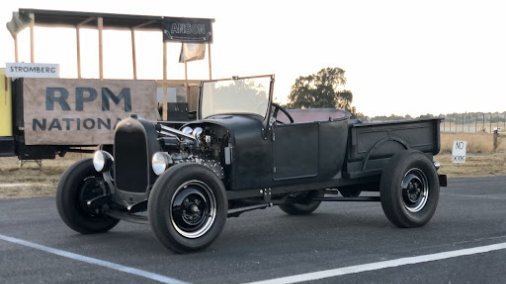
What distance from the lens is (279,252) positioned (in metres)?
6.24

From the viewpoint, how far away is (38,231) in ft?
25.2

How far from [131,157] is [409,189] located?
3.50m

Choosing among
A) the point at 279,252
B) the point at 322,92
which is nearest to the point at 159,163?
the point at 279,252

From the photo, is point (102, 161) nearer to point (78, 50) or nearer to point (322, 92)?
point (78, 50)

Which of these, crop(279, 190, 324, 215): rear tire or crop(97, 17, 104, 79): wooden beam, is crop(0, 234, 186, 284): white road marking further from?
crop(97, 17, 104, 79): wooden beam

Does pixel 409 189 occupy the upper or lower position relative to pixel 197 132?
lower

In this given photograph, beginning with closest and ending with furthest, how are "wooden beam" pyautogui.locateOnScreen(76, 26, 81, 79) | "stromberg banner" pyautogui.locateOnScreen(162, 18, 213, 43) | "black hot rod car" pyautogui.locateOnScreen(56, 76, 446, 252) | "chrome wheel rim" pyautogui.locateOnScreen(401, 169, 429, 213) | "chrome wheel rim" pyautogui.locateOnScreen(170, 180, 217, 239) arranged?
"chrome wheel rim" pyautogui.locateOnScreen(170, 180, 217, 239) → "black hot rod car" pyautogui.locateOnScreen(56, 76, 446, 252) → "chrome wheel rim" pyautogui.locateOnScreen(401, 169, 429, 213) → "wooden beam" pyautogui.locateOnScreen(76, 26, 81, 79) → "stromberg banner" pyautogui.locateOnScreen(162, 18, 213, 43)

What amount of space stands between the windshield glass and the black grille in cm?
143

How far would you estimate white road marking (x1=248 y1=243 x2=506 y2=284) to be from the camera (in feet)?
16.7

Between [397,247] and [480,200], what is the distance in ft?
15.8

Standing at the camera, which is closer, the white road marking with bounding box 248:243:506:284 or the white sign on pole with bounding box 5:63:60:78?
the white road marking with bounding box 248:243:506:284

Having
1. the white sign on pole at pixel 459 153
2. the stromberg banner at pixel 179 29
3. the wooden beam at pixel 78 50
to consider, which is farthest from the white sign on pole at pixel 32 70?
the white sign on pole at pixel 459 153

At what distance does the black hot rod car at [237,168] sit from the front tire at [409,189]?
→ 1 cm

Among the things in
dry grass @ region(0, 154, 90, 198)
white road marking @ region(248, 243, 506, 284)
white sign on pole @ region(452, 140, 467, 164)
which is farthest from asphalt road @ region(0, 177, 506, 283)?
white sign on pole @ region(452, 140, 467, 164)
